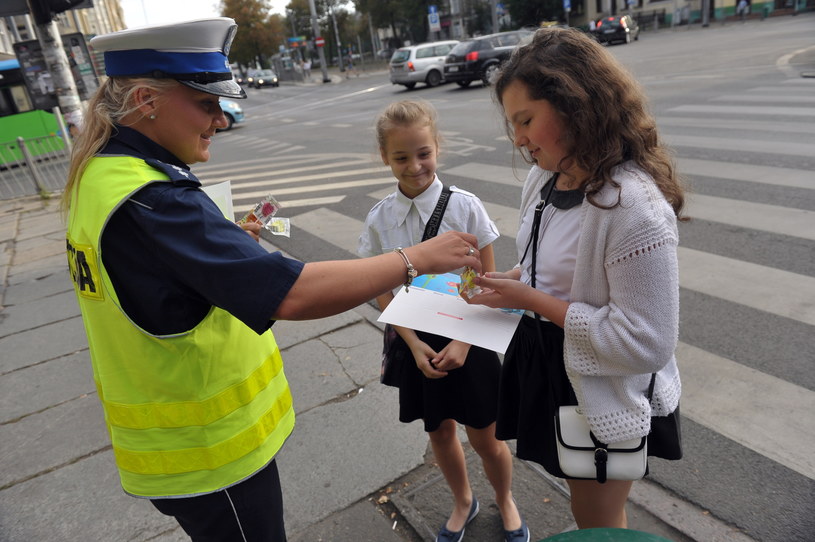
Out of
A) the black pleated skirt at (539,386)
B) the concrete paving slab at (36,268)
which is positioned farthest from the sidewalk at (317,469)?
the concrete paving slab at (36,268)

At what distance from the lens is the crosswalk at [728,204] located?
296 centimetres

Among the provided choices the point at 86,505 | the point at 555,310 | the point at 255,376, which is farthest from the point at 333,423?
the point at 555,310

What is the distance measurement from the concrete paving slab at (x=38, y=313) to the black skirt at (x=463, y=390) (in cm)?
408

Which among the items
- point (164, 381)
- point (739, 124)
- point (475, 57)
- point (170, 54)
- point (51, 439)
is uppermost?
point (170, 54)

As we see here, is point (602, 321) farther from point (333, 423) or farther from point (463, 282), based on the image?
point (333, 423)

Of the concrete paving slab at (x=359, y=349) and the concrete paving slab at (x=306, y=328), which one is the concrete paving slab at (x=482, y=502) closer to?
the concrete paving slab at (x=359, y=349)

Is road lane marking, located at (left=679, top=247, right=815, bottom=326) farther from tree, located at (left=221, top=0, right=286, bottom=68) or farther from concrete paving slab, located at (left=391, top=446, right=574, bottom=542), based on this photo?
tree, located at (left=221, top=0, right=286, bottom=68)

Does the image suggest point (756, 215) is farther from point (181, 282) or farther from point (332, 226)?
point (181, 282)

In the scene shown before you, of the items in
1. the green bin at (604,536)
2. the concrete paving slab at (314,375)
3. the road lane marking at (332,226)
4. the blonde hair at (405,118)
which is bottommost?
the concrete paving slab at (314,375)

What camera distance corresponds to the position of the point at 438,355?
6.82 feet

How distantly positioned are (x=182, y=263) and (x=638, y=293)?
1104mm

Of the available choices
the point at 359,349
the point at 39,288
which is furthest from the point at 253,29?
the point at 359,349

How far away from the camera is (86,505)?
9.12ft

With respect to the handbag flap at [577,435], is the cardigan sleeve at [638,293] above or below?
above
